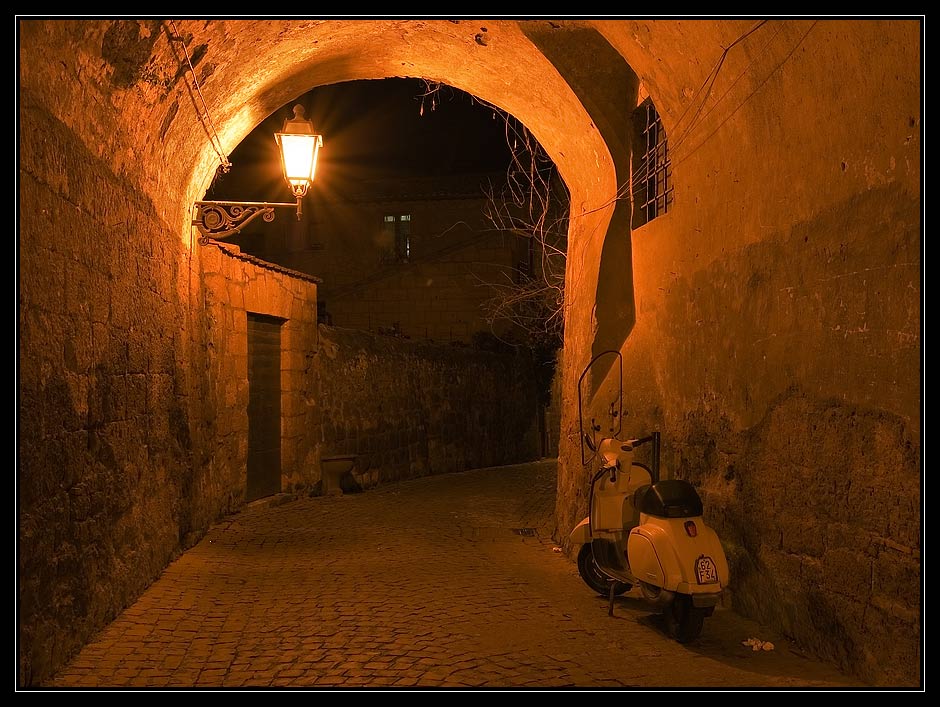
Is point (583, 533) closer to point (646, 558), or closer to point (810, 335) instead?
point (646, 558)

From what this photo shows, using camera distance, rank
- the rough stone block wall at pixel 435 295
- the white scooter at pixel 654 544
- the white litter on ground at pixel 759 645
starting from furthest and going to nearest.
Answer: the rough stone block wall at pixel 435 295 < the white scooter at pixel 654 544 < the white litter on ground at pixel 759 645

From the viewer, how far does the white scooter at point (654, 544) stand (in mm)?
4414

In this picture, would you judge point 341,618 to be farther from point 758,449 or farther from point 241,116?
point 241,116

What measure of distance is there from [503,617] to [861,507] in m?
2.24

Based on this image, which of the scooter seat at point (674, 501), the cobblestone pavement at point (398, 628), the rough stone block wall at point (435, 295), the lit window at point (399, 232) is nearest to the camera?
the cobblestone pavement at point (398, 628)

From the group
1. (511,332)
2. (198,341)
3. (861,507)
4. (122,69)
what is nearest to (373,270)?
(511,332)

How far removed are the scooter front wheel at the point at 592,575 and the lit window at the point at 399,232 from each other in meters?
19.1

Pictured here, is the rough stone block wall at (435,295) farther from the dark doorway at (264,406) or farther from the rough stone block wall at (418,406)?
the dark doorway at (264,406)

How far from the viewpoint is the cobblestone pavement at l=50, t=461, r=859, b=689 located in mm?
3979

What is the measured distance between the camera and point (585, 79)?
7.03 meters

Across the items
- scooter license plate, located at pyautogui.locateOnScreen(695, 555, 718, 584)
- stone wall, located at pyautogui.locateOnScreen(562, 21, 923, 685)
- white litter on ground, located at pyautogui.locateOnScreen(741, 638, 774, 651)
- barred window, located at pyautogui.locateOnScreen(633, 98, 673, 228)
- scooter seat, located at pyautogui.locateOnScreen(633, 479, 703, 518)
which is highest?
barred window, located at pyautogui.locateOnScreen(633, 98, 673, 228)

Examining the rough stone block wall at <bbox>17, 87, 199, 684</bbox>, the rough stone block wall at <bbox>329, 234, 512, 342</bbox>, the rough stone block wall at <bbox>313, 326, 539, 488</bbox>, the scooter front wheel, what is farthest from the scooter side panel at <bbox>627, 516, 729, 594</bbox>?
the rough stone block wall at <bbox>329, 234, 512, 342</bbox>

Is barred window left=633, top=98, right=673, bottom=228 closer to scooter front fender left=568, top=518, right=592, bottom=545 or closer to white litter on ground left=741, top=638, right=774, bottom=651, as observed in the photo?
scooter front fender left=568, top=518, right=592, bottom=545

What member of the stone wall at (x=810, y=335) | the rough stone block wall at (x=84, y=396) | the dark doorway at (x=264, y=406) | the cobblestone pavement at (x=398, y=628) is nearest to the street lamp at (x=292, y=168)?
the rough stone block wall at (x=84, y=396)
